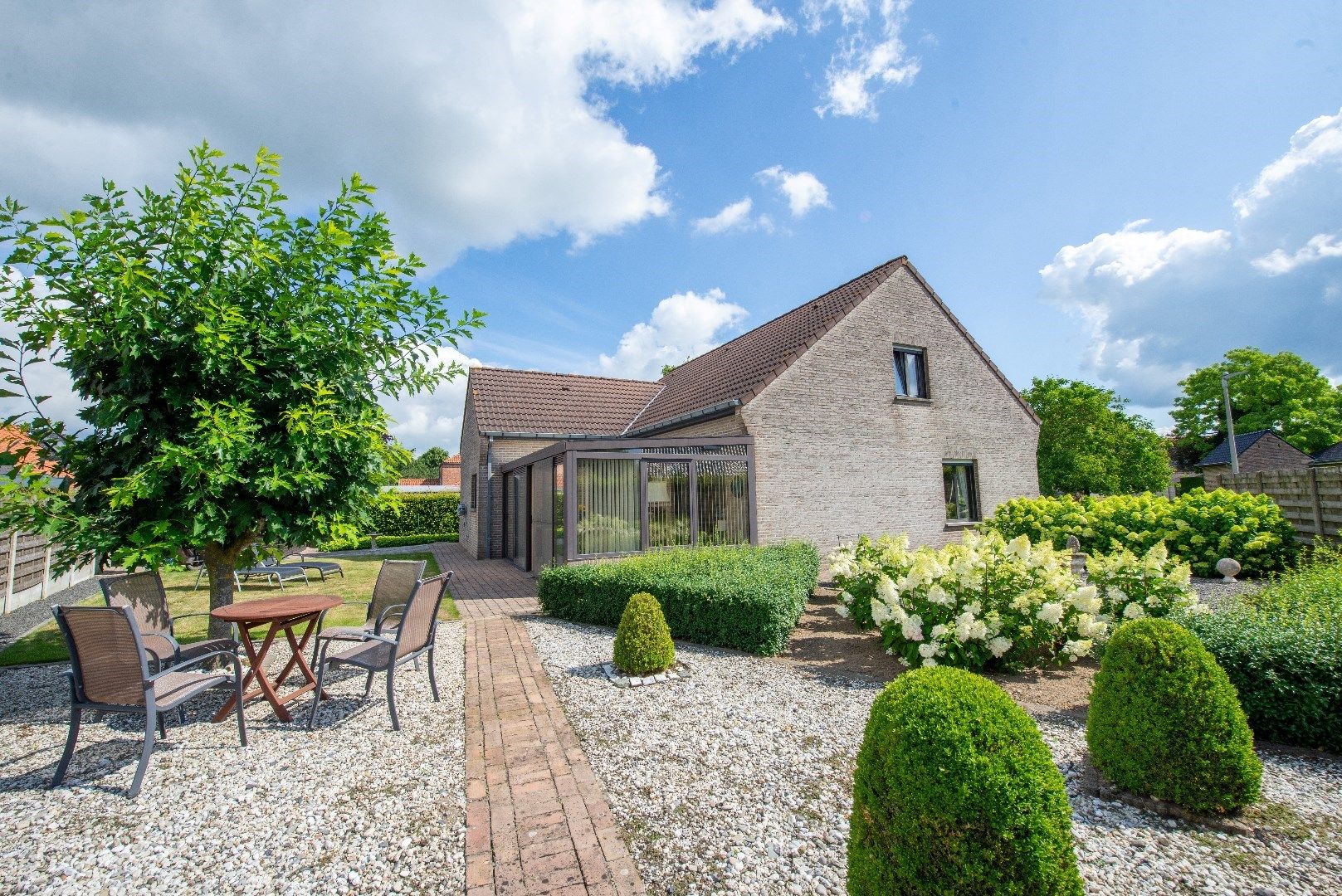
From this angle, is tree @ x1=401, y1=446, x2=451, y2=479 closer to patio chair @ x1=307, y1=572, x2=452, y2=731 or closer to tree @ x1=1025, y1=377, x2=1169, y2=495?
tree @ x1=1025, y1=377, x2=1169, y2=495

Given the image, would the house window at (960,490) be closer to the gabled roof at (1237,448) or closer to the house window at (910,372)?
the house window at (910,372)

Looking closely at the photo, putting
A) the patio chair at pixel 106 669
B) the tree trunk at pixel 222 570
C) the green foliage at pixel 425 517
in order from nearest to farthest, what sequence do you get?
1. the patio chair at pixel 106 669
2. the tree trunk at pixel 222 570
3. the green foliage at pixel 425 517

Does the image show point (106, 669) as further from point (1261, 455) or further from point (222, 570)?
point (1261, 455)

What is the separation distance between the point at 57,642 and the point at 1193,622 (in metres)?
12.8

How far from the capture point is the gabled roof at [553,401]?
17266 mm

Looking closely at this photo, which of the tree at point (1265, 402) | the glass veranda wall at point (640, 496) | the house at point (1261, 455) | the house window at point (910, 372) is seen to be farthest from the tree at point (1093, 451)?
the glass veranda wall at point (640, 496)

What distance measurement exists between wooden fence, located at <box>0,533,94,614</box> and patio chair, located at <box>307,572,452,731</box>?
25.8ft

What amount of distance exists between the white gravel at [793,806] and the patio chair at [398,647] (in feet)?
4.43

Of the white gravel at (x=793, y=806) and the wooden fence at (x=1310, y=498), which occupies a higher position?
the wooden fence at (x=1310, y=498)

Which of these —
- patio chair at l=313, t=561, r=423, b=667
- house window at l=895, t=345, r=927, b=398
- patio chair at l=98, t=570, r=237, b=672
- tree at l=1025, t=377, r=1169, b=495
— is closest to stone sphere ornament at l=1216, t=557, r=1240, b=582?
house window at l=895, t=345, r=927, b=398

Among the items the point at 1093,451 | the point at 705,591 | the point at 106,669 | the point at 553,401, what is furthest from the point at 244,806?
the point at 1093,451

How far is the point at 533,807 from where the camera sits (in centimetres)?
340

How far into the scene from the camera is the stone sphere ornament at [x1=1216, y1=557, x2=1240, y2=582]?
31.6 feet

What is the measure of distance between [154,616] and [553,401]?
45.0 feet
